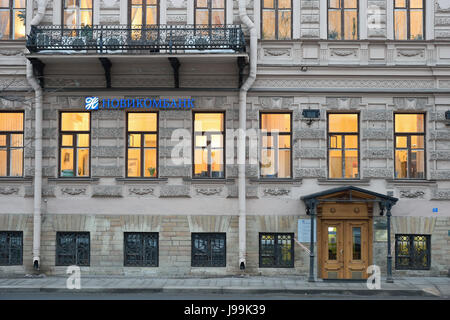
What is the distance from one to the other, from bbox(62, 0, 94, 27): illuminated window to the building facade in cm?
5

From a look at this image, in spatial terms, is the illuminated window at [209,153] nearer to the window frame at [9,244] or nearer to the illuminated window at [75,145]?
the illuminated window at [75,145]

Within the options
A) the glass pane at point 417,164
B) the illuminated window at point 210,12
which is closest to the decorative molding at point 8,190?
the illuminated window at point 210,12

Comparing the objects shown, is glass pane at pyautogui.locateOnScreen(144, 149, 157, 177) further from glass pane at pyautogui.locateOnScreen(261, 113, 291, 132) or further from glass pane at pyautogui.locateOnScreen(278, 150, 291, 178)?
glass pane at pyautogui.locateOnScreen(278, 150, 291, 178)

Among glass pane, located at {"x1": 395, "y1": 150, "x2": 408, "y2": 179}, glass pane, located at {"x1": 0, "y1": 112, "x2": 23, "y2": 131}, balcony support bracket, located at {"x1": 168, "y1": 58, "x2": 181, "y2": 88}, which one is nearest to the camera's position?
balcony support bracket, located at {"x1": 168, "y1": 58, "x2": 181, "y2": 88}

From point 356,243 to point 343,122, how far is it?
400cm

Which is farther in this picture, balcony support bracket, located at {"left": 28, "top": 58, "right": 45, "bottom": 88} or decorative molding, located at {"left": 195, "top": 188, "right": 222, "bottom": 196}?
decorative molding, located at {"left": 195, "top": 188, "right": 222, "bottom": 196}

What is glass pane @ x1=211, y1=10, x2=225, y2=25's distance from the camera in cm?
1820

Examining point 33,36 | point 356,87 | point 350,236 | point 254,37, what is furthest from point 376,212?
point 33,36

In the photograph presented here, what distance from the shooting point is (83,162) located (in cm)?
1814

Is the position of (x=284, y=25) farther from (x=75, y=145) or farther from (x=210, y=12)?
(x=75, y=145)

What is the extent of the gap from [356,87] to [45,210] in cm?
1105

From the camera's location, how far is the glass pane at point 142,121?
18203mm

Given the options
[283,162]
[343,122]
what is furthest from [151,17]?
[343,122]

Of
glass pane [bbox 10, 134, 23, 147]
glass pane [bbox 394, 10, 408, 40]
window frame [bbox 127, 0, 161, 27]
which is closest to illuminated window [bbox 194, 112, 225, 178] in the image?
window frame [bbox 127, 0, 161, 27]
